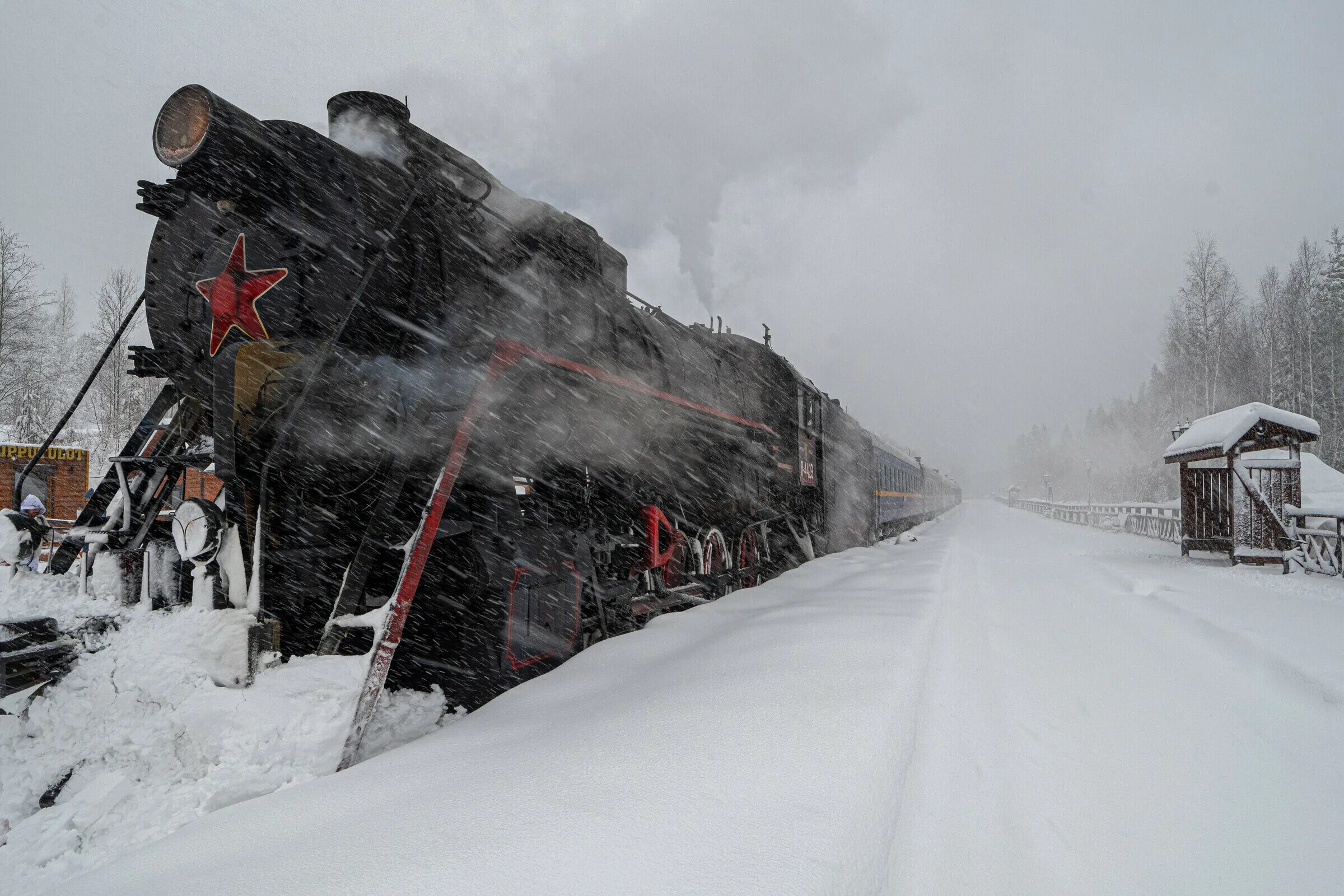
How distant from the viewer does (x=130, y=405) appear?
1948 cm

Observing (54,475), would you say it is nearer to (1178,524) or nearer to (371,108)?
(371,108)

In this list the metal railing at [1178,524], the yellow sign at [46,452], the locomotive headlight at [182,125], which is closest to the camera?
the locomotive headlight at [182,125]

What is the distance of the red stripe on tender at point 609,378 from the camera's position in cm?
323

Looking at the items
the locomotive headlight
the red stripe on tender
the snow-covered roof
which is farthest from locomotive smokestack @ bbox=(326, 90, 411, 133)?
the snow-covered roof

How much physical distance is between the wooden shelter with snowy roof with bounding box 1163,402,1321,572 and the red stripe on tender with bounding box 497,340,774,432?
25.2 feet

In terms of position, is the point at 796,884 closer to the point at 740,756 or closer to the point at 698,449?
the point at 740,756

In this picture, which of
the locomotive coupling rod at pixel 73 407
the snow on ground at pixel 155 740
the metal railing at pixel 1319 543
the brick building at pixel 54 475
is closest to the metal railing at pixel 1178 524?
the metal railing at pixel 1319 543

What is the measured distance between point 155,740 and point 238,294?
1967 millimetres

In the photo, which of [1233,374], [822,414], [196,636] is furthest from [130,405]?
[1233,374]

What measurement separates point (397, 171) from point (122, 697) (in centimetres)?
266

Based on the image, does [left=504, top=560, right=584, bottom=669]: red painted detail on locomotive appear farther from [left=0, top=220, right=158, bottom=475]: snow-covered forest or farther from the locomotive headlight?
[left=0, top=220, right=158, bottom=475]: snow-covered forest

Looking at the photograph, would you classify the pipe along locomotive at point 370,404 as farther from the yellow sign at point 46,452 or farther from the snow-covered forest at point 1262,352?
the snow-covered forest at point 1262,352

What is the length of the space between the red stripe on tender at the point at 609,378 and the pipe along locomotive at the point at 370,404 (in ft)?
0.08

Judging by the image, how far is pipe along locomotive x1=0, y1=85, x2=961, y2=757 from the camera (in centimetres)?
283
